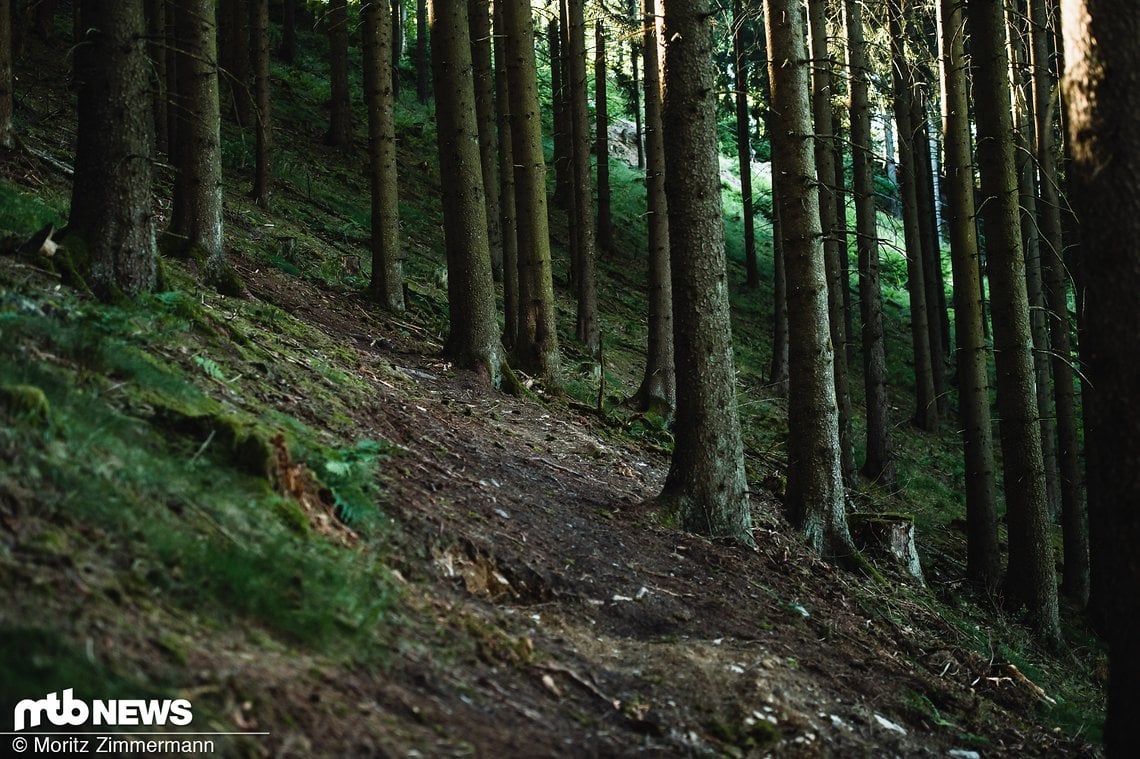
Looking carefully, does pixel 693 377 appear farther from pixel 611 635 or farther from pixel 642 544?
pixel 611 635

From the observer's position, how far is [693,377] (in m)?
8.20

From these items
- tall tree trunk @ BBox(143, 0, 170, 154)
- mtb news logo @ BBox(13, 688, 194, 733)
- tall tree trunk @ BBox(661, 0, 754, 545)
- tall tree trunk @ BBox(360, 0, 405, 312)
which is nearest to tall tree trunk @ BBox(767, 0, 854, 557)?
tall tree trunk @ BBox(661, 0, 754, 545)

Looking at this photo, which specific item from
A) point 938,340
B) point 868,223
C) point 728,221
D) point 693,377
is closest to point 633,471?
point 693,377

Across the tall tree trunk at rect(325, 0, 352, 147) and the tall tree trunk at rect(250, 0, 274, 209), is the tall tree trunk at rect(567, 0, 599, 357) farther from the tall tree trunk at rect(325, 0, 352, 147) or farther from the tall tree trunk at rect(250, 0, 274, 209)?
the tall tree trunk at rect(325, 0, 352, 147)

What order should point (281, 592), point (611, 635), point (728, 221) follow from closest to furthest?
point (281, 592), point (611, 635), point (728, 221)

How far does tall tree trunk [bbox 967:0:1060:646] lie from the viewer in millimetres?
10406

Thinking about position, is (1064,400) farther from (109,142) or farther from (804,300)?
(109,142)

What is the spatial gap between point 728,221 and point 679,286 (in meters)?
30.8

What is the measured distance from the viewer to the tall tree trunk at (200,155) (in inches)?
396

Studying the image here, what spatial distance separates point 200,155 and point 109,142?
3462 millimetres

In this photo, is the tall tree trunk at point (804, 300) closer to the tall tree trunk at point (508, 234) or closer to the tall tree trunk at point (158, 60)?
the tall tree trunk at point (508, 234)

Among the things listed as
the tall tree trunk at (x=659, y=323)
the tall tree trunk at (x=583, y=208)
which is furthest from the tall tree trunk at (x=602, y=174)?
the tall tree trunk at (x=659, y=323)

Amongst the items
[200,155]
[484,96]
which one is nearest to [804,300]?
[200,155]

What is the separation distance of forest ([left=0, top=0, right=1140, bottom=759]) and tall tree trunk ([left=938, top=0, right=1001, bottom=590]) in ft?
0.16
